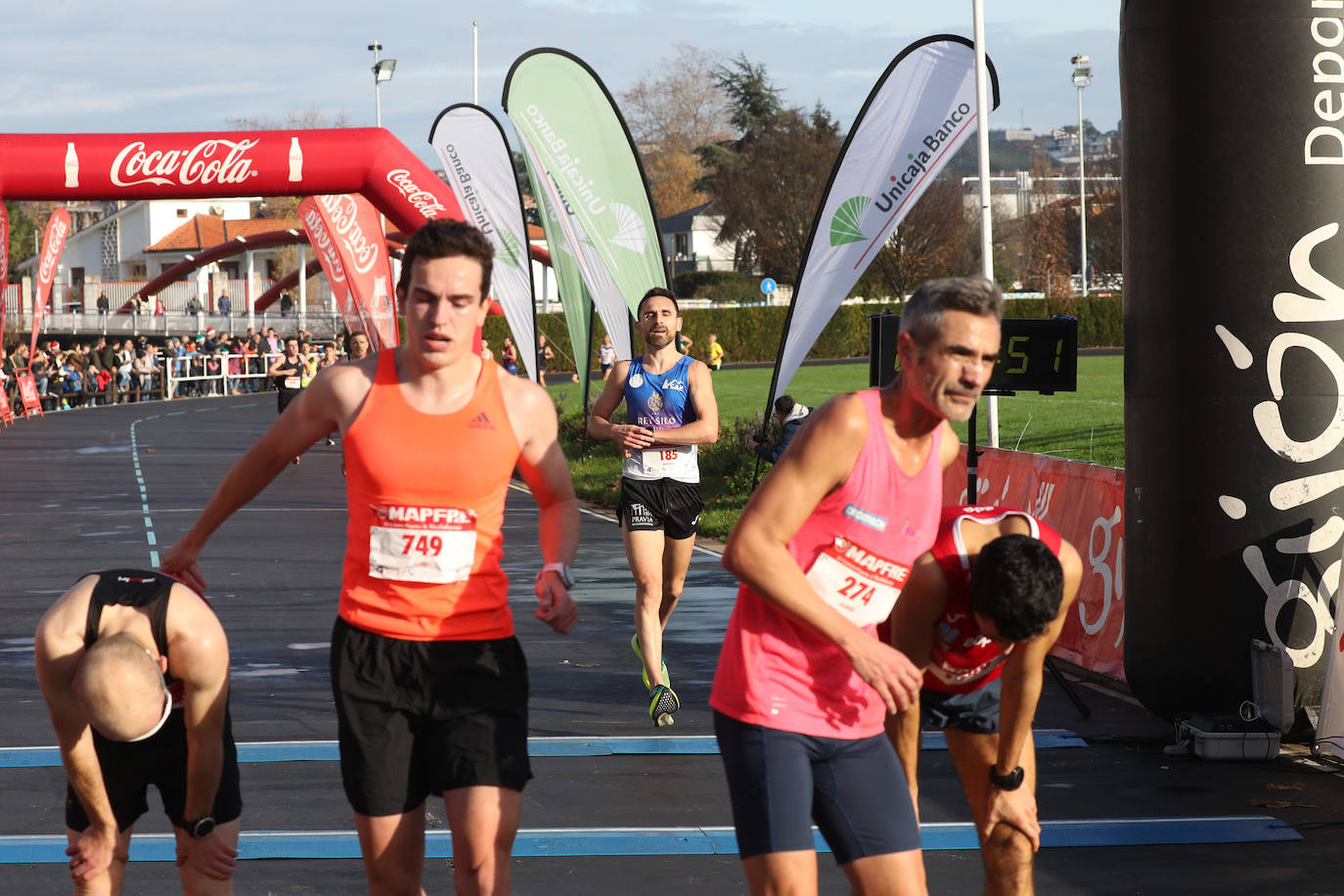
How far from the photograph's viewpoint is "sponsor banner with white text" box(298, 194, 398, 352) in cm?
2345

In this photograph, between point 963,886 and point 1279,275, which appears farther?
point 1279,275

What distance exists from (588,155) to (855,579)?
13.7 meters

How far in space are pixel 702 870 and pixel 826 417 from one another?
253cm

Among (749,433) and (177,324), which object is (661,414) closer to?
(749,433)

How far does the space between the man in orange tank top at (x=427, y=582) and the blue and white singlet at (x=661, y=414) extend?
158 inches

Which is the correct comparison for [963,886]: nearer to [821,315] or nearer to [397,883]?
[397,883]

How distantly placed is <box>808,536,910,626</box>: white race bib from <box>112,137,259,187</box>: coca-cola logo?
16.4m

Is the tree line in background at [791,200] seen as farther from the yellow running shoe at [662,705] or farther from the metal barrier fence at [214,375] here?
the yellow running shoe at [662,705]

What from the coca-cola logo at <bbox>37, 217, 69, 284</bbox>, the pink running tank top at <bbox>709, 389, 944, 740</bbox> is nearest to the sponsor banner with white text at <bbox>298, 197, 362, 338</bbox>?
the coca-cola logo at <bbox>37, 217, 69, 284</bbox>

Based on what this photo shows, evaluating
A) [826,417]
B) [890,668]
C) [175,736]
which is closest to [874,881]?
[890,668]

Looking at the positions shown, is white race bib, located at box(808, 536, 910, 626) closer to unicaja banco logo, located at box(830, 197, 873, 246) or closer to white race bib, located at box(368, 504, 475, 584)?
white race bib, located at box(368, 504, 475, 584)

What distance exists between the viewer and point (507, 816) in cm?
375

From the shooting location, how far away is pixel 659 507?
777cm

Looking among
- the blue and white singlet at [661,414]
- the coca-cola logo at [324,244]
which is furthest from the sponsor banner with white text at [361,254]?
the blue and white singlet at [661,414]
